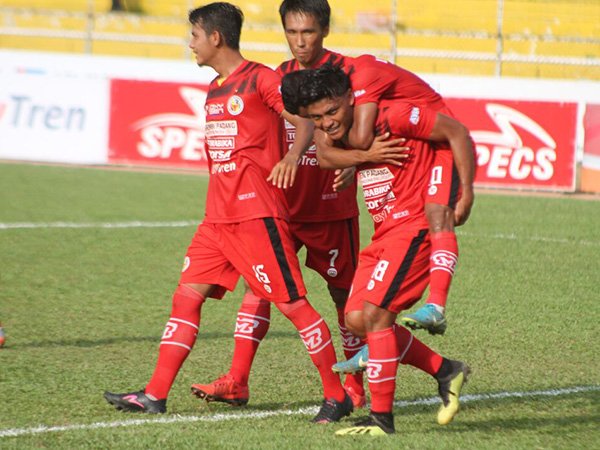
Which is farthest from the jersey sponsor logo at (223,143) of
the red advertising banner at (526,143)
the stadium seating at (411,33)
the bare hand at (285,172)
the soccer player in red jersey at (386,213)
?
the stadium seating at (411,33)

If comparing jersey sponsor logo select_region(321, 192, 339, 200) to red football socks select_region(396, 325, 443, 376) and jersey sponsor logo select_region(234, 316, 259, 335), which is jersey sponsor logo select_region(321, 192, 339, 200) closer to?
jersey sponsor logo select_region(234, 316, 259, 335)

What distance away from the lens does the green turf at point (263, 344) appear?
5.37m

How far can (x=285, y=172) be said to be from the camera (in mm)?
5441

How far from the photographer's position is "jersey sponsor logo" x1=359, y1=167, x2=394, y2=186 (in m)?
5.37

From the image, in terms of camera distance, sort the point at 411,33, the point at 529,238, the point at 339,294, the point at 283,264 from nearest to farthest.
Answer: the point at 283,264 < the point at 339,294 < the point at 529,238 < the point at 411,33

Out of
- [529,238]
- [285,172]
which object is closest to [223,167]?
[285,172]

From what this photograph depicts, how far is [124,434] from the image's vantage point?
5.21 meters

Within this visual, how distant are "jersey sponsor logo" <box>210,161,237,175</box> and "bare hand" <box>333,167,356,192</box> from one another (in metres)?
0.54

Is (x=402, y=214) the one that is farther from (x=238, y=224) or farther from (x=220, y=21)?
(x=220, y=21)

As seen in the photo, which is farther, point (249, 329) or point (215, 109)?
point (249, 329)

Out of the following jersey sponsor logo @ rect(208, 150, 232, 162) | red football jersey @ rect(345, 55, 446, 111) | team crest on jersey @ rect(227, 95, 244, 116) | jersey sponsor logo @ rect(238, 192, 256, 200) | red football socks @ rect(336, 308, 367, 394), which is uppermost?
red football jersey @ rect(345, 55, 446, 111)

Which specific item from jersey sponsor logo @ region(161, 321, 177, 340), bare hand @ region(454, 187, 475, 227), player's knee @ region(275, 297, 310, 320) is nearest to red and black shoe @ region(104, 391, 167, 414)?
jersey sponsor logo @ region(161, 321, 177, 340)

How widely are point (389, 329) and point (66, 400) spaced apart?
75.0 inches

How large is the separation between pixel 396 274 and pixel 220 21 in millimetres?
1646
